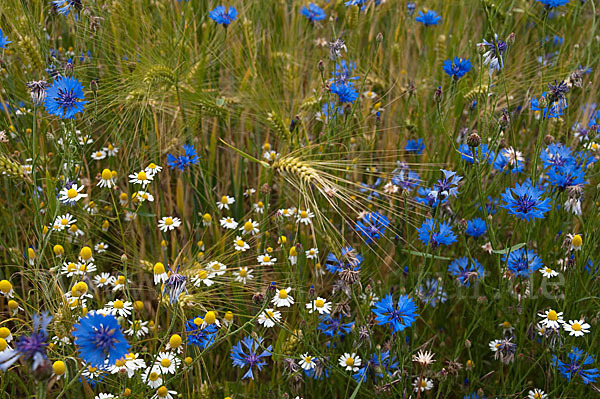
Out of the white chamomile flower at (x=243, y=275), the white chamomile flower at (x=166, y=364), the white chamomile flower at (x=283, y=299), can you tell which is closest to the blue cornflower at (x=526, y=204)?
the white chamomile flower at (x=283, y=299)

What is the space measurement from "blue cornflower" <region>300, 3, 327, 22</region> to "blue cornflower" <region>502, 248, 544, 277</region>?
4.45 feet

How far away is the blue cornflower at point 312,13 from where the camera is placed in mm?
2615

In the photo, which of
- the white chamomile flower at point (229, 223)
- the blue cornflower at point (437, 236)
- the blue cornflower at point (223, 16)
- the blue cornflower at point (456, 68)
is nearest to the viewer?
the blue cornflower at point (437, 236)

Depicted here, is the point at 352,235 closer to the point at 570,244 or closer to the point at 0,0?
the point at 570,244

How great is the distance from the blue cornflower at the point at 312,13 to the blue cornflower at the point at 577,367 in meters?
1.66

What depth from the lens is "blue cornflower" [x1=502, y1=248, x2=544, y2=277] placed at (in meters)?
1.75

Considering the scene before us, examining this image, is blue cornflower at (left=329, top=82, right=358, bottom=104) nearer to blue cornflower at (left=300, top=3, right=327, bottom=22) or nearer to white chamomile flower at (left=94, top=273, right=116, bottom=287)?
blue cornflower at (left=300, top=3, right=327, bottom=22)

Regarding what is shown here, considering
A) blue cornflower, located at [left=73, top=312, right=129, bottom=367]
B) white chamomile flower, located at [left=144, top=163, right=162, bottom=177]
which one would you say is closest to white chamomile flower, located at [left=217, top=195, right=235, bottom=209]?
white chamomile flower, located at [left=144, top=163, right=162, bottom=177]

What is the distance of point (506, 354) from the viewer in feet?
5.49

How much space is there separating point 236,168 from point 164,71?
0.50 metres

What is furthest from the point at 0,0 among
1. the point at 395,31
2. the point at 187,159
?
the point at 395,31

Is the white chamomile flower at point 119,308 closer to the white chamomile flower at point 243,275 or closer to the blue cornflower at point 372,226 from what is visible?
the white chamomile flower at point 243,275

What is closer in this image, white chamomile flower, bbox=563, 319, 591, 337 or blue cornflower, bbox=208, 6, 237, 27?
white chamomile flower, bbox=563, 319, 591, 337

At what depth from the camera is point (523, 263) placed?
1772mm
